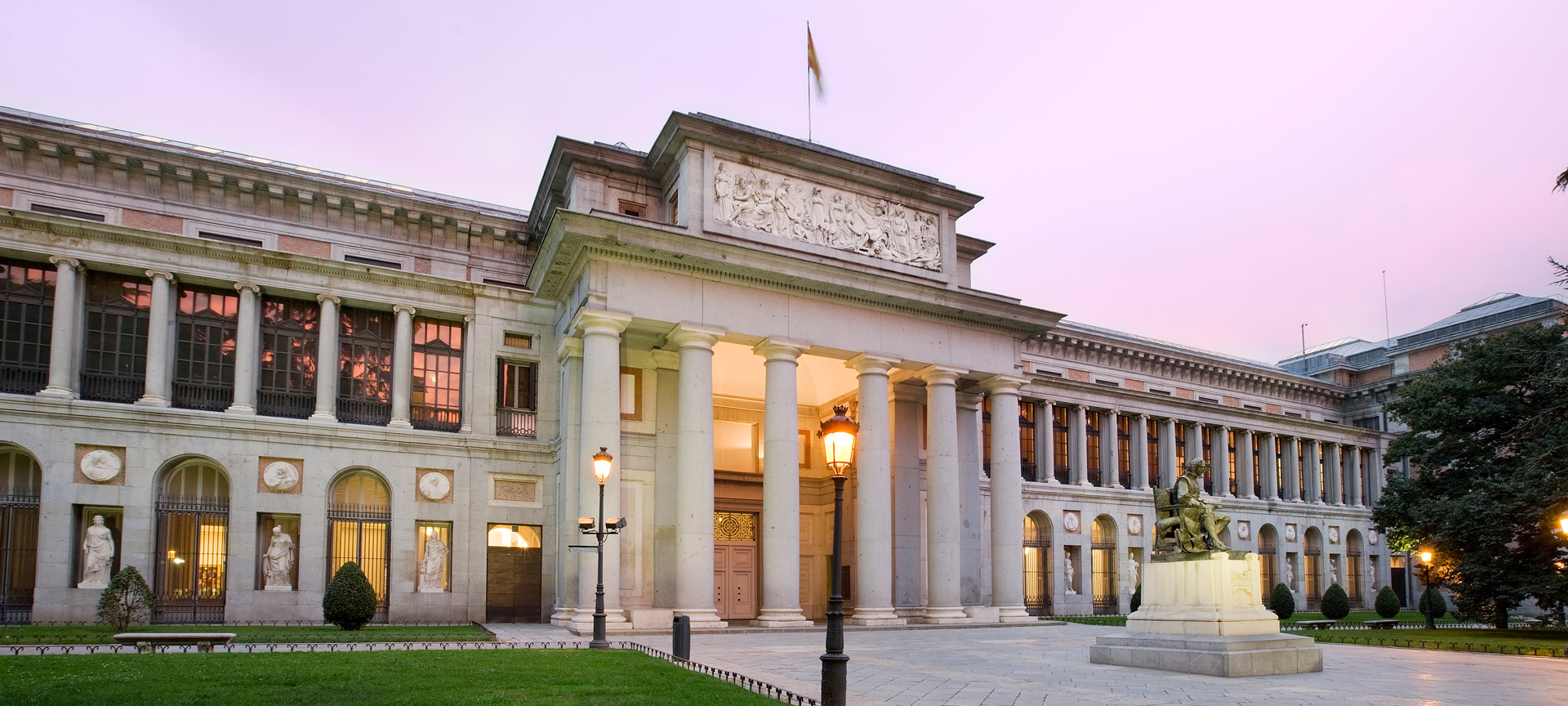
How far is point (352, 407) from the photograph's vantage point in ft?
105

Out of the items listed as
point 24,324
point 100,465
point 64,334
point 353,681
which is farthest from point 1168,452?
point 24,324

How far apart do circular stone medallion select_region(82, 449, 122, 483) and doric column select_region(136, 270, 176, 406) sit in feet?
5.32

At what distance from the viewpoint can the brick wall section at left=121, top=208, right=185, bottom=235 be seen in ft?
97.5

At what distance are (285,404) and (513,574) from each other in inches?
330

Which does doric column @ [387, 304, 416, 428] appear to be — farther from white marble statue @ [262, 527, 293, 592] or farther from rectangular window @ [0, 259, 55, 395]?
rectangular window @ [0, 259, 55, 395]

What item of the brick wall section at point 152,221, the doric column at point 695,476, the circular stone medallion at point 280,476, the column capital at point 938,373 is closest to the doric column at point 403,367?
the circular stone medallion at point 280,476

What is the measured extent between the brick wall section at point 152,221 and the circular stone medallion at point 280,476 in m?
7.12

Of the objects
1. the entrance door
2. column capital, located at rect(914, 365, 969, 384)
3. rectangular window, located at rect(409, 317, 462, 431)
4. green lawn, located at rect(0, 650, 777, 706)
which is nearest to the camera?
green lawn, located at rect(0, 650, 777, 706)

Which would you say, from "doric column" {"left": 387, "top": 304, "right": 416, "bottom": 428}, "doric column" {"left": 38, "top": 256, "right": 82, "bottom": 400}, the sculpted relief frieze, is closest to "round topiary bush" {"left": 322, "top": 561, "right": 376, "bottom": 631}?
"doric column" {"left": 387, "top": 304, "right": 416, "bottom": 428}

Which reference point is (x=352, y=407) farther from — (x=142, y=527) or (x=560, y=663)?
(x=560, y=663)

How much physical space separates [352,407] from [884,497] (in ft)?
53.5

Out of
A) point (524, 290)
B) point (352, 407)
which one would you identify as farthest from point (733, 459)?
point (352, 407)

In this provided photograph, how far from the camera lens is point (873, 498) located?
31.8 meters

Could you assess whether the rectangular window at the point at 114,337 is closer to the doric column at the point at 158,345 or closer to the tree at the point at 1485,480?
the doric column at the point at 158,345
